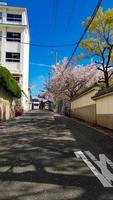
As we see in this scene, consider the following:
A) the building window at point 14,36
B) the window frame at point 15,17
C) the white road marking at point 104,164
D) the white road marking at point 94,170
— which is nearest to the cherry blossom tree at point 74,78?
the building window at point 14,36

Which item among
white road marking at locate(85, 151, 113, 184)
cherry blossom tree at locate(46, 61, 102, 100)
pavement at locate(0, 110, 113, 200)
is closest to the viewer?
pavement at locate(0, 110, 113, 200)

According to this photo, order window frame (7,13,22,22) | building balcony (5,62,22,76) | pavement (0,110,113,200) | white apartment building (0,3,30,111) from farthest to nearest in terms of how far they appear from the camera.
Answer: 1. window frame (7,13,22,22)
2. white apartment building (0,3,30,111)
3. building balcony (5,62,22,76)
4. pavement (0,110,113,200)

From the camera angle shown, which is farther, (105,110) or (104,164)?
(105,110)

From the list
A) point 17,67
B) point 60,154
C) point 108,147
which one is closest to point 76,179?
point 60,154

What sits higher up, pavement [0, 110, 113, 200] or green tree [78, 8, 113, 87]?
green tree [78, 8, 113, 87]

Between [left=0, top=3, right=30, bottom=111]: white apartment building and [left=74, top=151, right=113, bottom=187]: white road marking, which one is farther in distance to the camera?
[left=0, top=3, right=30, bottom=111]: white apartment building

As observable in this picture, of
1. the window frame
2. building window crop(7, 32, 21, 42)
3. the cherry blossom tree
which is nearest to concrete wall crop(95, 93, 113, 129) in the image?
the cherry blossom tree

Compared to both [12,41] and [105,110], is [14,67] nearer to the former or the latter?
[12,41]

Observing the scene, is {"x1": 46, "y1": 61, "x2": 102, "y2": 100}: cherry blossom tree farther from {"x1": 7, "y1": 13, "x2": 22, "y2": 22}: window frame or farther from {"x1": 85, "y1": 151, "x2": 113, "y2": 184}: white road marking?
{"x1": 85, "y1": 151, "x2": 113, "y2": 184}: white road marking

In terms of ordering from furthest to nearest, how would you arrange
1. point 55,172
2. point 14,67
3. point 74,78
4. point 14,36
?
point 14,36
point 14,67
point 74,78
point 55,172

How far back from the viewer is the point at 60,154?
35.2 ft

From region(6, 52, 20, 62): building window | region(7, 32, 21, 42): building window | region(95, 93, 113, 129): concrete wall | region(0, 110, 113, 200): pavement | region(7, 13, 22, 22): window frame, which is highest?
region(7, 13, 22, 22): window frame

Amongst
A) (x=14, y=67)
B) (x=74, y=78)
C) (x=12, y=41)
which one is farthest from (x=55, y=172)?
(x=12, y=41)

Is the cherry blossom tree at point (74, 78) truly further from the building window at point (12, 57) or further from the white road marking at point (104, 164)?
the white road marking at point (104, 164)
